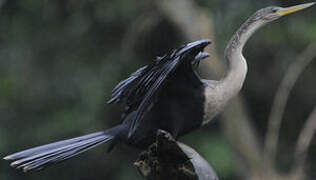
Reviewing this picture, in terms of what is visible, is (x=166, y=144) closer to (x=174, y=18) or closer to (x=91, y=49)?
(x=174, y=18)

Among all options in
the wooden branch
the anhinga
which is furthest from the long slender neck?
the wooden branch

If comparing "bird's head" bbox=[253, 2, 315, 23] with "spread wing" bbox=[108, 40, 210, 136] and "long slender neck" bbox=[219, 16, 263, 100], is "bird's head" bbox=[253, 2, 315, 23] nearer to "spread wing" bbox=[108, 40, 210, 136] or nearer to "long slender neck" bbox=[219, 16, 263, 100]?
"long slender neck" bbox=[219, 16, 263, 100]

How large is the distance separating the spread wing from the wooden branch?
592 millimetres

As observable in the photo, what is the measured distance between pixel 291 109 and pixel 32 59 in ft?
9.47

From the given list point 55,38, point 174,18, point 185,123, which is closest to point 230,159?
point 174,18

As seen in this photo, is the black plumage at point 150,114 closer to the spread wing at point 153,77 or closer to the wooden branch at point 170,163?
the spread wing at point 153,77

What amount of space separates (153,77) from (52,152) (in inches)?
24.1

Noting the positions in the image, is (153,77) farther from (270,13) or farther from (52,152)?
(270,13)

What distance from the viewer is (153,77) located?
12.6ft

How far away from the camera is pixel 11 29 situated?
9.10 m

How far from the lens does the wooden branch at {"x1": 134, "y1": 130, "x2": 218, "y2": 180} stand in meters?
3.20

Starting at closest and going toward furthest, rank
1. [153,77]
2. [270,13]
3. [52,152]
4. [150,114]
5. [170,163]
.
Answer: [170,163], [153,77], [52,152], [150,114], [270,13]

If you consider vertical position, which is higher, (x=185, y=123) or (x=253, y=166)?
(x=185, y=123)

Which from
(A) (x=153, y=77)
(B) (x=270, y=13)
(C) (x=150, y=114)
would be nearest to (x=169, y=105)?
(C) (x=150, y=114)
